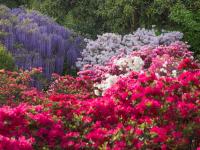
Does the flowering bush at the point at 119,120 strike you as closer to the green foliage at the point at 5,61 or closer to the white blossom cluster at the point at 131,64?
the white blossom cluster at the point at 131,64

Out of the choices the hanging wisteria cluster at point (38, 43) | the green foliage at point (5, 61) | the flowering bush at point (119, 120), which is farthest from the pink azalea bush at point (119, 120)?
the hanging wisteria cluster at point (38, 43)

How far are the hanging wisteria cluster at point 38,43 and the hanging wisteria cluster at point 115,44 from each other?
0.35 m

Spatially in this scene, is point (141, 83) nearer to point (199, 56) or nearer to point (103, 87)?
point (103, 87)

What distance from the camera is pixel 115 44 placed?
41.9ft

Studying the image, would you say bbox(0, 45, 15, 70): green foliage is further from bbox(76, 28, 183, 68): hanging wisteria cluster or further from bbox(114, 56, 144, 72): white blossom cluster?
bbox(76, 28, 183, 68): hanging wisteria cluster

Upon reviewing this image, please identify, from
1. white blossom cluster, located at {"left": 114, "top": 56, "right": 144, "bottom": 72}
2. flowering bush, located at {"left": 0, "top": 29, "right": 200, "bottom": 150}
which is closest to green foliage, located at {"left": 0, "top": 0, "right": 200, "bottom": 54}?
white blossom cluster, located at {"left": 114, "top": 56, "right": 144, "bottom": 72}

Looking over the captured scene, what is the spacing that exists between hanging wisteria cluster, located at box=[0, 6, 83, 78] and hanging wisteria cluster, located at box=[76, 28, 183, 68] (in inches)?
13.9

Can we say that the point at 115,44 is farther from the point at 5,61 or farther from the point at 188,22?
the point at 5,61

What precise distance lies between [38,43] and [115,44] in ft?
5.78

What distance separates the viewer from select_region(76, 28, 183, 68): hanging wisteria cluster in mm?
12461

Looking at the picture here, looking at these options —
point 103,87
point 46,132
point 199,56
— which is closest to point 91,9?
point 199,56

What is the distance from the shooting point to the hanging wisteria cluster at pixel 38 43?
11.6 metres

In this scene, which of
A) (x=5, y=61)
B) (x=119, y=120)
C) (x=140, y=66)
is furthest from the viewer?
(x=5, y=61)

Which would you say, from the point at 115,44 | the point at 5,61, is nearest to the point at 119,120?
the point at 5,61
